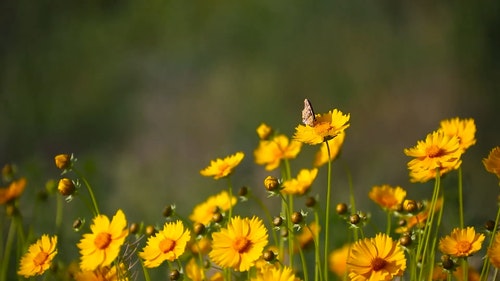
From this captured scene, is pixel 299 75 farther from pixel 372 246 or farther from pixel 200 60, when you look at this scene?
pixel 372 246

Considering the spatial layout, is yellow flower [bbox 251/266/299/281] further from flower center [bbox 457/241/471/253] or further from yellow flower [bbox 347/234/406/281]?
flower center [bbox 457/241/471/253]

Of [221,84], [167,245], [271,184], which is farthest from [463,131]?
[221,84]

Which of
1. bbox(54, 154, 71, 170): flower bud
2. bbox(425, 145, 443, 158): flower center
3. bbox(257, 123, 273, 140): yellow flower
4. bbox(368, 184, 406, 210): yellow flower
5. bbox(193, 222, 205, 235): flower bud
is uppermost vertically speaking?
bbox(425, 145, 443, 158): flower center

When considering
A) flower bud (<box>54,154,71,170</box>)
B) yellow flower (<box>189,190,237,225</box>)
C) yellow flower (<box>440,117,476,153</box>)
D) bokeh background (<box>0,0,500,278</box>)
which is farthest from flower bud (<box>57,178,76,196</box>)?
bokeh background (<box>0,0,500,278</box>)

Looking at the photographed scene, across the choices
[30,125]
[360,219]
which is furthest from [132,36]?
[360,219]

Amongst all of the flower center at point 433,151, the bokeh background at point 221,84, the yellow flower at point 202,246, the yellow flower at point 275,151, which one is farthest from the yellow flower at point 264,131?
the bokeh background at point 221,84

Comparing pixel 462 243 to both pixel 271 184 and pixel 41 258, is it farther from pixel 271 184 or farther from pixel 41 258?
pixel 41 258

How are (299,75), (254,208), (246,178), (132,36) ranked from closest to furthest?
(254,208) < (246,178) < (299,75) < (132,36)
